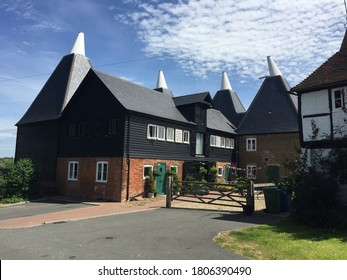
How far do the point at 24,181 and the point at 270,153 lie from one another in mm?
22729

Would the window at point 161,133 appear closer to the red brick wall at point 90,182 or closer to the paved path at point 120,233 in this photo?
the red brick wall at point 90,182

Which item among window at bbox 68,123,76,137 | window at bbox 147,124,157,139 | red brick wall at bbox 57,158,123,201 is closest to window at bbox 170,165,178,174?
window at bbox 147,124,157,139

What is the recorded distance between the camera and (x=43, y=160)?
25422 millimetres

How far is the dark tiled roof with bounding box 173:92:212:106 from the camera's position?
2729 cm

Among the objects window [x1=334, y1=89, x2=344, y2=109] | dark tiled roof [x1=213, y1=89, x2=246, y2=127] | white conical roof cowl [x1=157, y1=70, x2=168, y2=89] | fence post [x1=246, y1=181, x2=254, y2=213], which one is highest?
white conical roof cowl [x1=157, y1=70, x2=168, y2=89]

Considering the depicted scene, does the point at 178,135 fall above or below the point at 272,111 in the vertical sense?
below

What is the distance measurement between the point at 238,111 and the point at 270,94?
19.8 feet

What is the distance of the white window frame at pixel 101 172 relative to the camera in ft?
68.4

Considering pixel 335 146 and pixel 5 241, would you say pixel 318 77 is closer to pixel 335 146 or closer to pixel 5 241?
pixel 335 146

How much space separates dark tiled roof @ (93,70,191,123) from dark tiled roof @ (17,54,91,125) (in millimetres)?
5404

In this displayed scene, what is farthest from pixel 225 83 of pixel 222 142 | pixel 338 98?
pixel 338 98

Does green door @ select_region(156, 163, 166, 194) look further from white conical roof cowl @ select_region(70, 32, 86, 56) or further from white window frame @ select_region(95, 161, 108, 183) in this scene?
white conical roof cowl @ select_region(70, 32, 86, 56)

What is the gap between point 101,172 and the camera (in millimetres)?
21094

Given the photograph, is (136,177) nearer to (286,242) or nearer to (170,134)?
(170,134)
